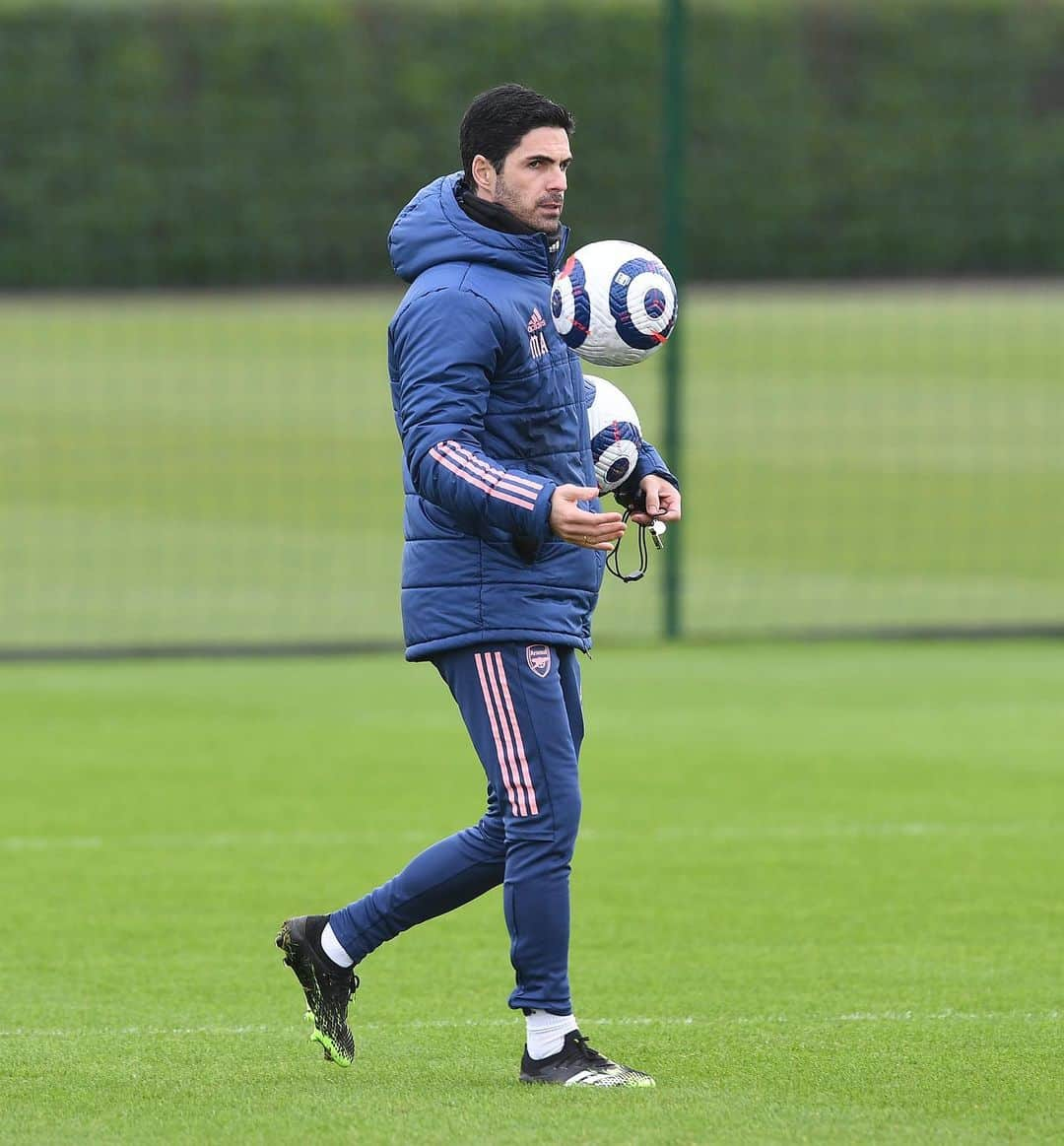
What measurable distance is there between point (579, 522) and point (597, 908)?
9.34 ft

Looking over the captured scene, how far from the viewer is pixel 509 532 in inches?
199

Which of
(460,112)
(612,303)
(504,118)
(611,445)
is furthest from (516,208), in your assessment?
(460,112)

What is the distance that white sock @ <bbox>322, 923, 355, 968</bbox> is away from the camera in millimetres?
5508

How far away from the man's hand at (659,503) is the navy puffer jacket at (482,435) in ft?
0.55

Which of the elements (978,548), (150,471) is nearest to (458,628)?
(978,548)

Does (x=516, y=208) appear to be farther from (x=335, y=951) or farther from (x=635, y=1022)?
(x=635, y=1022)

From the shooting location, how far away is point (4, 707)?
11953mm

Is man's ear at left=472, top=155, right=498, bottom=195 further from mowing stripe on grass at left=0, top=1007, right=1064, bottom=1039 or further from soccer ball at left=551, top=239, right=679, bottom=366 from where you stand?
mowing stripe on grass at left=0, top=1007, right=1064, bottom=1039

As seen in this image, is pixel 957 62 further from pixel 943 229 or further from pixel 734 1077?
pixel 734 1077

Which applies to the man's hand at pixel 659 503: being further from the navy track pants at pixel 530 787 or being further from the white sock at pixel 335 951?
the white sock at pixel 335 951

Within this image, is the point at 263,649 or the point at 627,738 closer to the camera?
the point at 627,738

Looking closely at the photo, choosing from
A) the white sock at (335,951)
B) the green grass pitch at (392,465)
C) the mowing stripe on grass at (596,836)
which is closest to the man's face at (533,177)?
the white sock at (335,951)

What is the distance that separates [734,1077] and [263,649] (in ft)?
29.8

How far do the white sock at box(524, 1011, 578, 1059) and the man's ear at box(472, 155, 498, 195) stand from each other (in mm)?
1800
